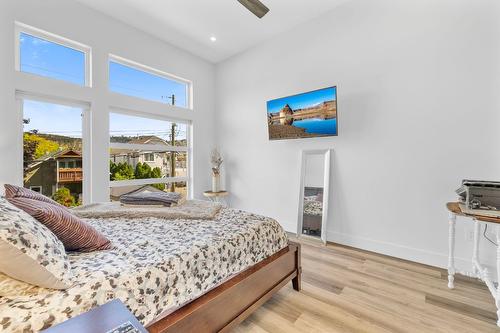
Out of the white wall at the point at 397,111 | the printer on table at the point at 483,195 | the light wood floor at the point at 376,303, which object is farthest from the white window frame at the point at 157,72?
the printer on table at the point at 483,195

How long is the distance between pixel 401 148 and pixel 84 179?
3.97 m

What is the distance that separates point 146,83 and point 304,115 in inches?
101

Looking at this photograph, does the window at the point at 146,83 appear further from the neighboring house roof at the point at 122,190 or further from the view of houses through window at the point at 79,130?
the neighboring house roof at the point at 122,190

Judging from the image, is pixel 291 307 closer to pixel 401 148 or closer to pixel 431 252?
pixel 431 252

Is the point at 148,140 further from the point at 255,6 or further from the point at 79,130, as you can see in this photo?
the point at 255,6

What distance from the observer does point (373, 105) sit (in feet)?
9.26

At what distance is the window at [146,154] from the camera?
3.44m

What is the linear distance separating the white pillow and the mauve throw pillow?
20cm

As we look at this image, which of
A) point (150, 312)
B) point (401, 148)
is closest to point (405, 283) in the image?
point (401, 148)

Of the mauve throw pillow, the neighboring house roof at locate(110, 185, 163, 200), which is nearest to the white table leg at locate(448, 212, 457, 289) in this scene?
the mauve throw pillow

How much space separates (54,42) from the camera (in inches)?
112

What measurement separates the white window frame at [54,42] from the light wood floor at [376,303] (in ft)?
11.3

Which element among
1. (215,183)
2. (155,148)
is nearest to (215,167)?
(215,183)

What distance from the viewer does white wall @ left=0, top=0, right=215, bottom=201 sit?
2.44 metres
